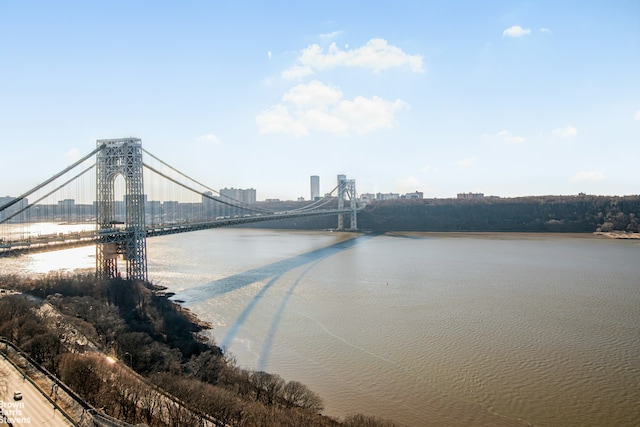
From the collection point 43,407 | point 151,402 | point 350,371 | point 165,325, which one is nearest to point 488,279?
point 350,371

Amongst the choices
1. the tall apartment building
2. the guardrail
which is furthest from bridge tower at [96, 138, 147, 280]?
the tall apartment building

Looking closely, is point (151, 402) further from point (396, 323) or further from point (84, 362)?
point (396, 323)

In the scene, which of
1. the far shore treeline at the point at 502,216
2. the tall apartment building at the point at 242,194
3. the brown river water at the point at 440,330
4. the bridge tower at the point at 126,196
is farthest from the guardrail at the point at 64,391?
the tall apartment building at the point at 242,194

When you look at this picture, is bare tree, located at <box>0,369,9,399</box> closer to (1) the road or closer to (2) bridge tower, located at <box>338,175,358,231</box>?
(1) the road

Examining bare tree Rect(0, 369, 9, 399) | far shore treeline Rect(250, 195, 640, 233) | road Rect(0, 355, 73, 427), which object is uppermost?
far shore treeline Rect(250, 195, 640, 233)

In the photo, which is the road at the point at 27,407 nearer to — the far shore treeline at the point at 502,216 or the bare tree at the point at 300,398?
the bare tree at the point at 300,398

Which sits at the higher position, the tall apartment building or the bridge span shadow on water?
the tall apartment building

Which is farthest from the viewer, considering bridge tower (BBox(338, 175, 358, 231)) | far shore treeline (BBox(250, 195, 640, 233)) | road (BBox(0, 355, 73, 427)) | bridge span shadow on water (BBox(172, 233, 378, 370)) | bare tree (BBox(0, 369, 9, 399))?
bridge tower (BBox(338, 175, 358, 231))

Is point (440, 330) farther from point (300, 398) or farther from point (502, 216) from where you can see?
point (502, 216)
